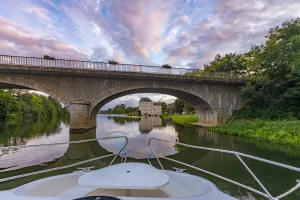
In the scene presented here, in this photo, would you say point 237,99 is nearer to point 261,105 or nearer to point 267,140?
point 261,105

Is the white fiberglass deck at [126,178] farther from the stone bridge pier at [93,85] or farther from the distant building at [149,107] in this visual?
the distant building at [149,107]

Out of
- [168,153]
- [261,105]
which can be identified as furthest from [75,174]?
[261,105]

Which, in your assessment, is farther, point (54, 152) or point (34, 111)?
point (34, 111)

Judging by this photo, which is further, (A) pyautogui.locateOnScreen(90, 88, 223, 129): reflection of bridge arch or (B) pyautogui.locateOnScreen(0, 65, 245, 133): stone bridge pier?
(A) pyautogui.locateOnScreen(90, 88, 223, 129): reflection of bridge arch

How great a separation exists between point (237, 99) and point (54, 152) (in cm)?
1781

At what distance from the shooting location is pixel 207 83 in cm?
1842

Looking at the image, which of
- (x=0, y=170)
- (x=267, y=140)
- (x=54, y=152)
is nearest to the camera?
(x=0, y=170)

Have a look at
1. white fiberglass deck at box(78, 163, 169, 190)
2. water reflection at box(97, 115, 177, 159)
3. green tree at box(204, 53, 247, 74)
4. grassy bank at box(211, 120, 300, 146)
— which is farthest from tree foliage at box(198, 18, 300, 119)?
white fiberglass deck at box(78, 163, 169, 190)

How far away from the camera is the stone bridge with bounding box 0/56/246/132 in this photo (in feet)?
44.5

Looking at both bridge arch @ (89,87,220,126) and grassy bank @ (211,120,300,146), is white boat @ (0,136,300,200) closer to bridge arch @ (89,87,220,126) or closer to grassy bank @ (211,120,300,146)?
grassy bank @ (211,120,300,146)

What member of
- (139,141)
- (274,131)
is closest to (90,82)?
(139,141)

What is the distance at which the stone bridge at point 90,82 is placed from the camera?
44.5 feet

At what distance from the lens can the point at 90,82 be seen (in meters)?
15.3

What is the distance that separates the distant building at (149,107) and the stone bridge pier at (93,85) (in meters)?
59.5
